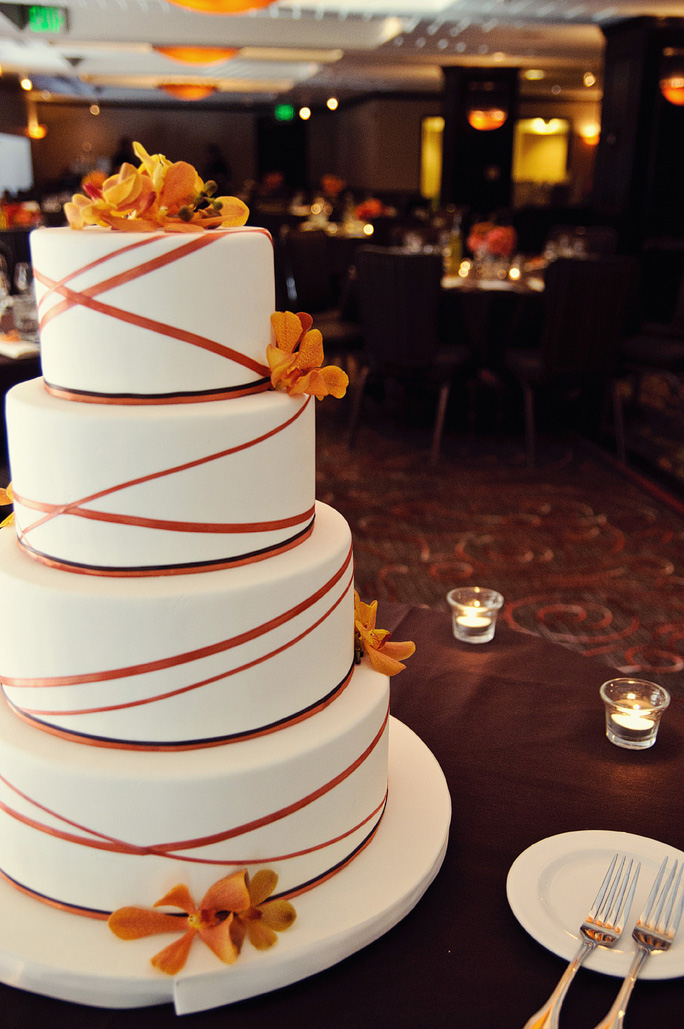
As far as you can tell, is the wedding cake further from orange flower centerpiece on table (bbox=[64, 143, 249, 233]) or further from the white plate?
the white plate

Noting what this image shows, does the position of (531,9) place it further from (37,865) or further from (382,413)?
(37,865)

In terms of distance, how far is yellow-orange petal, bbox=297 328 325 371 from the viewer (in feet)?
3.02

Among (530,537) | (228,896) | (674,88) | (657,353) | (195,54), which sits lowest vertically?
(530,537)

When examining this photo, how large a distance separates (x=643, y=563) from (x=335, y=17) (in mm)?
8343

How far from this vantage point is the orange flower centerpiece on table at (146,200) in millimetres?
848

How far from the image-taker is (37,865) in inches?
35.2

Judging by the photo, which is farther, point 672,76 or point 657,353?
point 672,76

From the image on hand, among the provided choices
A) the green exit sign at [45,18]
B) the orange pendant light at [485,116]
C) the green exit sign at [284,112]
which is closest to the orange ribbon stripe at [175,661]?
the green exit sign at [45,18]

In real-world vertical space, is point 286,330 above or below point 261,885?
above

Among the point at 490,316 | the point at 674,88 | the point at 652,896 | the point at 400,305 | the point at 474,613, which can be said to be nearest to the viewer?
the point at 652,896

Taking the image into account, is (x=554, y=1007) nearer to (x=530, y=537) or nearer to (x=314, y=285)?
(x=530, y=537)

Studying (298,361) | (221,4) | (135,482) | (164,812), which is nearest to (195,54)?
(221,4)

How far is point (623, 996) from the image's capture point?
790mm

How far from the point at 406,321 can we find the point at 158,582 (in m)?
3.86
